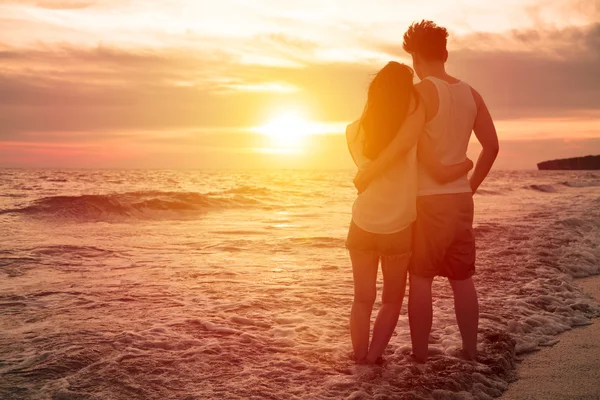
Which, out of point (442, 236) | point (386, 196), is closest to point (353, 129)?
point (386, 196)

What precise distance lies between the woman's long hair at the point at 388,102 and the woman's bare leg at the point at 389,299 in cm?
76

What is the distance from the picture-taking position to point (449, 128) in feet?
12.7

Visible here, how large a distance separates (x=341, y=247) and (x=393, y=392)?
20.2 ft

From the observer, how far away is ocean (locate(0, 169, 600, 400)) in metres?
3.75

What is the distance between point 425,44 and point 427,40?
0.03m

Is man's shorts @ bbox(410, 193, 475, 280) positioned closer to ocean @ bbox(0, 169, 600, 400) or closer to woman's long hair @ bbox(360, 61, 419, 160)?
woman's long hair @ bbox(360, 61, 419, 160)

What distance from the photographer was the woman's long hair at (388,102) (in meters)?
3.65

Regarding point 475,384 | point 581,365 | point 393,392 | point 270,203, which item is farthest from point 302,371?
point 270,203

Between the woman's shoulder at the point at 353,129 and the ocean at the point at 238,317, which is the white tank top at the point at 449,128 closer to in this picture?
the woman's shoulder at the point at 353,129

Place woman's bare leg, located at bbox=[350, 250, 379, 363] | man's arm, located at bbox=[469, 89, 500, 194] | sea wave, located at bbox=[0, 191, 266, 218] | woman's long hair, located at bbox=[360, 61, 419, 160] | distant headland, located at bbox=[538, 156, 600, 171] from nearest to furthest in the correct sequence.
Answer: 1. woman's long hair, located at bbox=[360, 61, 419, 160]
2. woman's bare leg, located at bbox=[350, 250, 379, 363]
3. man's arm, located at bbox=[469, 89, 500, 194]
4. sea wave, located at bbox=[0, 191, 266, 218]
5. distant headland, located at bbox=[538, 156, 600, 171]

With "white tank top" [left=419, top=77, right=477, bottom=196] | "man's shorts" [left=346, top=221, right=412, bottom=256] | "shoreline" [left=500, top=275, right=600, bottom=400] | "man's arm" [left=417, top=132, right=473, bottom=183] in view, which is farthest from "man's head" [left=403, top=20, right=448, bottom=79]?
"shoreline" [left=500, top=275, right=600, bottom=400]

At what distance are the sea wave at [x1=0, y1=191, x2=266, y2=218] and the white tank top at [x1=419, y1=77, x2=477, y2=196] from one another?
1409 cm

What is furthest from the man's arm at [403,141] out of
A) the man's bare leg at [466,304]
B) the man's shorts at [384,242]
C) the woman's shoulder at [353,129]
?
the man's bare leg at [466,304]

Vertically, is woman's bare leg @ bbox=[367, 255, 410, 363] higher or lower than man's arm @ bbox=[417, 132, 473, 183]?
lower
